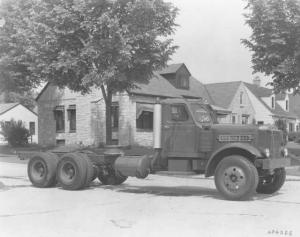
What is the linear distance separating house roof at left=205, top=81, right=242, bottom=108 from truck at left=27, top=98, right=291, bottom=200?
118 feet

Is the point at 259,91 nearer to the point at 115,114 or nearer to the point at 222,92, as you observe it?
the point at 222,92

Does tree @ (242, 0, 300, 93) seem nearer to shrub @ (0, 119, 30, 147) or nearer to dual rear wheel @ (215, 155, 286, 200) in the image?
dual rear wheel @ (215, 155, 286, 200)

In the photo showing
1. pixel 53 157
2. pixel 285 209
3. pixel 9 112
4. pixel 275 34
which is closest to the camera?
pixel 285 209

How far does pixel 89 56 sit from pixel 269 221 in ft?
55.9

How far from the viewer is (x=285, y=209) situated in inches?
403

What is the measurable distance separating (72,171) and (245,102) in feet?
139

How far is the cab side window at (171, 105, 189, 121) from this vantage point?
12.3 meters

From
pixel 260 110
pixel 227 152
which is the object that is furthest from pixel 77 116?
pixel 227 152

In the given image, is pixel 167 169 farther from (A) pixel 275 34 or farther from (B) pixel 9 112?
(B) pixel 9 112

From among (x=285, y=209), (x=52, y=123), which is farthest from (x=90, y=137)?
(x=285, y=209)

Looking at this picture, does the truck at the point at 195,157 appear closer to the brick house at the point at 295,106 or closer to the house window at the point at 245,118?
the house window at the point at 245,118

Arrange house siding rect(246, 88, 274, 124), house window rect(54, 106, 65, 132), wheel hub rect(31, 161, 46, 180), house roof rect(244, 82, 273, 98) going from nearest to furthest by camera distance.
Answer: wheel hub rect(31, 161, 46, 180)
house window rect(54, 106, 65, 132)
house siding rect(246, 88, 274, 124)
house roof rect(244, 82, 273, 98)

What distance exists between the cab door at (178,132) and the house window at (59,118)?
28.9m

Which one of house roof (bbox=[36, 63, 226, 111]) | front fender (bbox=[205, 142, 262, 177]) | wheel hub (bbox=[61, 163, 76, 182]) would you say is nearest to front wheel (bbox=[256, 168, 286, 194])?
front fender (bbox=[205, 142, 262, 177])
